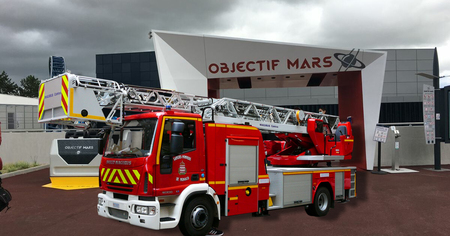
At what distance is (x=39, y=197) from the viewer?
1204 centimetres

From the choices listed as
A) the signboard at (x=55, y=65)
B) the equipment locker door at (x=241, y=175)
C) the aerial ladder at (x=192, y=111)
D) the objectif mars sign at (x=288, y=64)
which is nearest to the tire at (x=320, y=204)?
the aerial ladder at (x=192, y=111)

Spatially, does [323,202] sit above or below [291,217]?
above

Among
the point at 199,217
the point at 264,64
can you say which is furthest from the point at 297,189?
the point at 264,64

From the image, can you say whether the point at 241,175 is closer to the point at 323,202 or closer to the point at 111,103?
the point at 111,103

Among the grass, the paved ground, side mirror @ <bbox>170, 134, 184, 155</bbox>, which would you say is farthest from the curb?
side mirror @ <bbox>170, 134, 184, 155</bbox>

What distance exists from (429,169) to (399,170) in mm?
1873

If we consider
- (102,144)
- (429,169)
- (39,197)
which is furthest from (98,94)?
(429,169)

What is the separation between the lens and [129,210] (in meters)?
6.53

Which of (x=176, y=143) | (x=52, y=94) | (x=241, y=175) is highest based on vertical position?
(x=52, y=94)

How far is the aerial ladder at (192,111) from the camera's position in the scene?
7.11 metres

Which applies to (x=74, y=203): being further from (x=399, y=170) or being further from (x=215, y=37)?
(x=399, y=170)

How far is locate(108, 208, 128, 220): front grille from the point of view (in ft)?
21.8

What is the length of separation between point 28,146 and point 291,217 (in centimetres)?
2022

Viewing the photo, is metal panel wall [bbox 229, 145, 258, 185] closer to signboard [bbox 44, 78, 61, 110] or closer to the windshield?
the windshield
